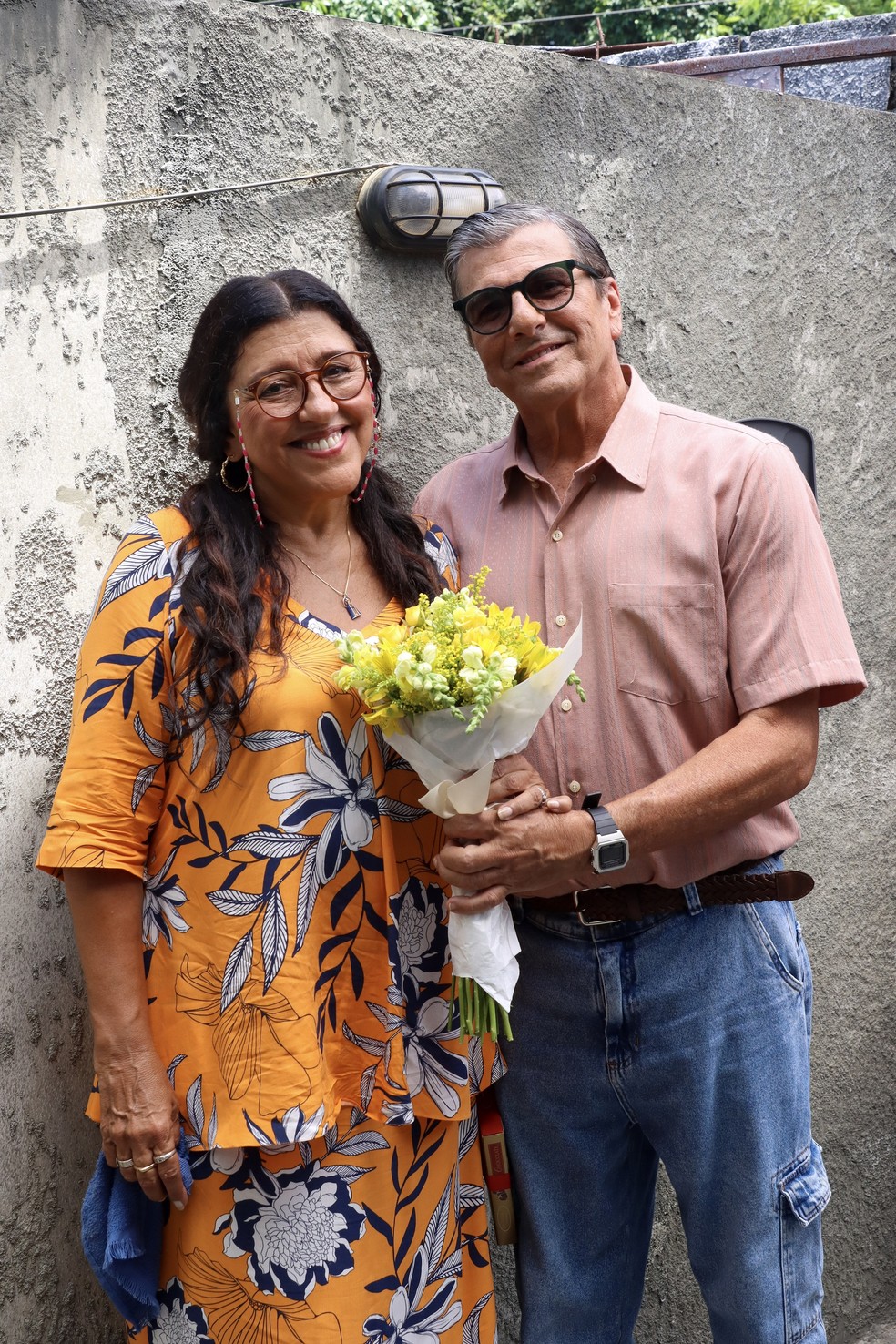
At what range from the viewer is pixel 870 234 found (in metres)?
3.60

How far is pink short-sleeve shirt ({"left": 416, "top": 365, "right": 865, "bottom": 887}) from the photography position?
2.26 meters

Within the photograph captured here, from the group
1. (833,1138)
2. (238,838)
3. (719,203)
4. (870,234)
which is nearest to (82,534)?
(238,838)

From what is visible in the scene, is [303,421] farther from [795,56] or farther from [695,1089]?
[795,56]

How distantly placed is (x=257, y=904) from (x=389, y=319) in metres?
1.42

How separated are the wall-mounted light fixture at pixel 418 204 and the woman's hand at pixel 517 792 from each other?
125 centimetres

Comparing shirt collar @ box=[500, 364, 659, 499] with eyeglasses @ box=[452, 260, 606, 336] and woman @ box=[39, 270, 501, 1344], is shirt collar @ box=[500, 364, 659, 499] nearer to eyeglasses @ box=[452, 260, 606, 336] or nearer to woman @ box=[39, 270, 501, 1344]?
eyeglasses @ box=[452, 260, 606, 336]

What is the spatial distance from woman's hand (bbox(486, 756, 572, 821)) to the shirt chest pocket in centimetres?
26

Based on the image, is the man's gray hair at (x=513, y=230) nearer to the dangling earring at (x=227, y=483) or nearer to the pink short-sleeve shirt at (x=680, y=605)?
the pink short-sleeve shirt at (x=680, y=605)

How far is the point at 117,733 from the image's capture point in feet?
6.82

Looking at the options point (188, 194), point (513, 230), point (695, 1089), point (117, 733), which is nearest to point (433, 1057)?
point (695, 1089)

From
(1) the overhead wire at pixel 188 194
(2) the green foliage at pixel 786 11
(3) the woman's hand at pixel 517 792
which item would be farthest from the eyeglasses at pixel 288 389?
(2) the green foliage at pixel 786 11

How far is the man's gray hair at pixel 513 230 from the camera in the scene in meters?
2.42

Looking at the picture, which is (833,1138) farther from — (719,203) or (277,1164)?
(719,203)

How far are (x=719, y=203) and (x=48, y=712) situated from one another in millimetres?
2212
